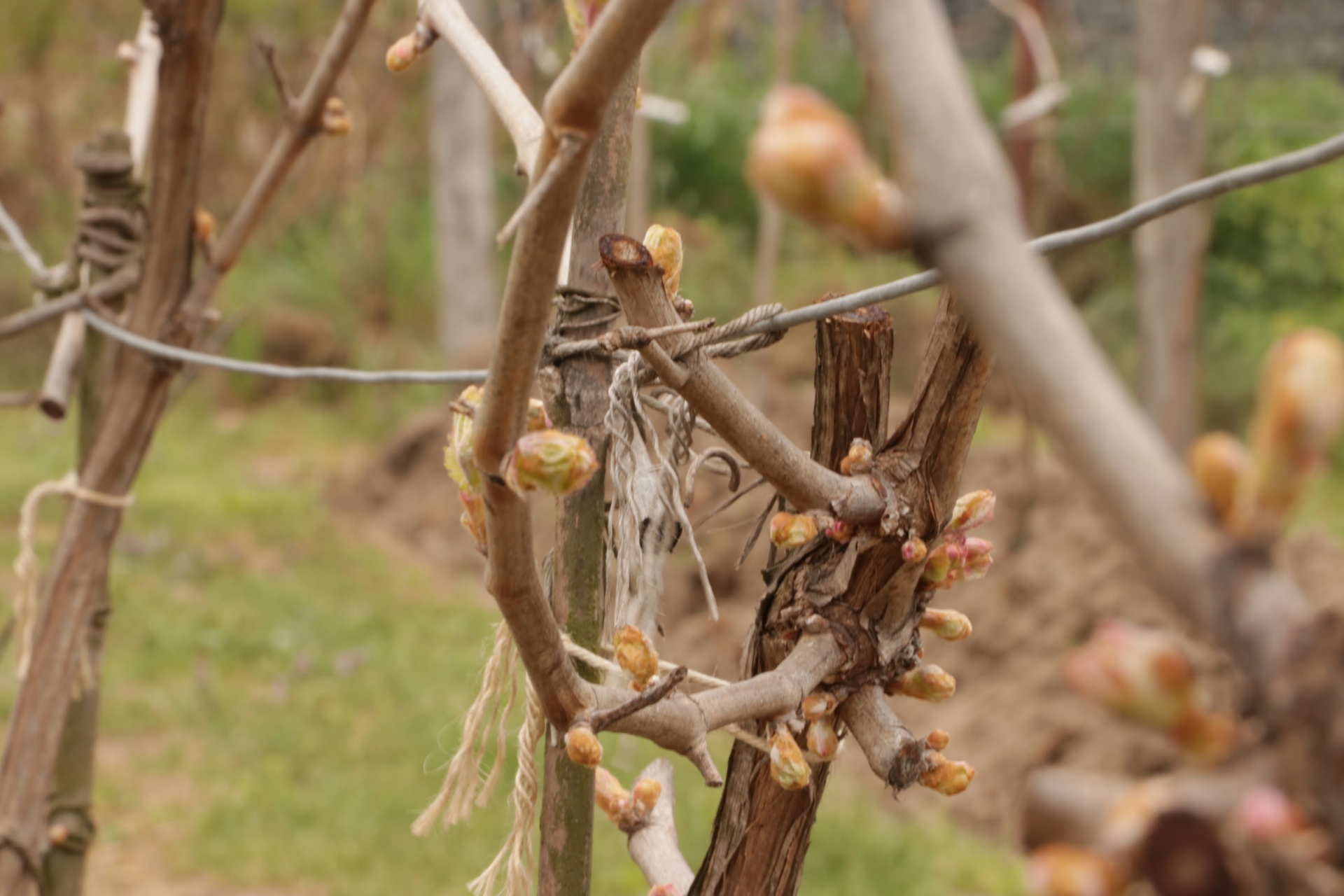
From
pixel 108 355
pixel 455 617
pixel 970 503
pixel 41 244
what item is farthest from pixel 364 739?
pixel 41 244

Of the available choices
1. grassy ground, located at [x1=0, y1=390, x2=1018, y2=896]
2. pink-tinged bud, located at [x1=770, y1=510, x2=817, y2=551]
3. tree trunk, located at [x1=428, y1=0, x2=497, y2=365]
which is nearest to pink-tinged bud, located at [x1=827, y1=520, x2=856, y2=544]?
pink-tinged bud, located at [x1=770, y1=510, x2=817, y2=551]

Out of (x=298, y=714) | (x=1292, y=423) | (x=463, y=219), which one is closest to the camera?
(x=1292, y=423)

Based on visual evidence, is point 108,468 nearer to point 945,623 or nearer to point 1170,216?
point 945,623

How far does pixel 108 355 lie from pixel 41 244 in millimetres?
4989

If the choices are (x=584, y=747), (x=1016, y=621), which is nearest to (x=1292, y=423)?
(x=584, y=747)

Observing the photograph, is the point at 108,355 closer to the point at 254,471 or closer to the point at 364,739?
the point at 364,739

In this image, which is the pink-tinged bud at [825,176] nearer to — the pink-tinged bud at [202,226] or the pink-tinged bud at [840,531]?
the pink-tinged bud at [840,531]

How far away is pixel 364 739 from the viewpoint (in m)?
2.80

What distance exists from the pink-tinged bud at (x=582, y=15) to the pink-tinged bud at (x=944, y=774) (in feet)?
1.56

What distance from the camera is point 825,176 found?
0.30 metres

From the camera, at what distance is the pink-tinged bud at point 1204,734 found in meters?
0.29

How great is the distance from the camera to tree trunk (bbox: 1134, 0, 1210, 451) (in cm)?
297

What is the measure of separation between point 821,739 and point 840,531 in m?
0.13

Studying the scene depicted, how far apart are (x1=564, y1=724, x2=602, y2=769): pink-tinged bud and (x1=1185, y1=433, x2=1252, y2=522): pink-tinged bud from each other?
1.26 feet
